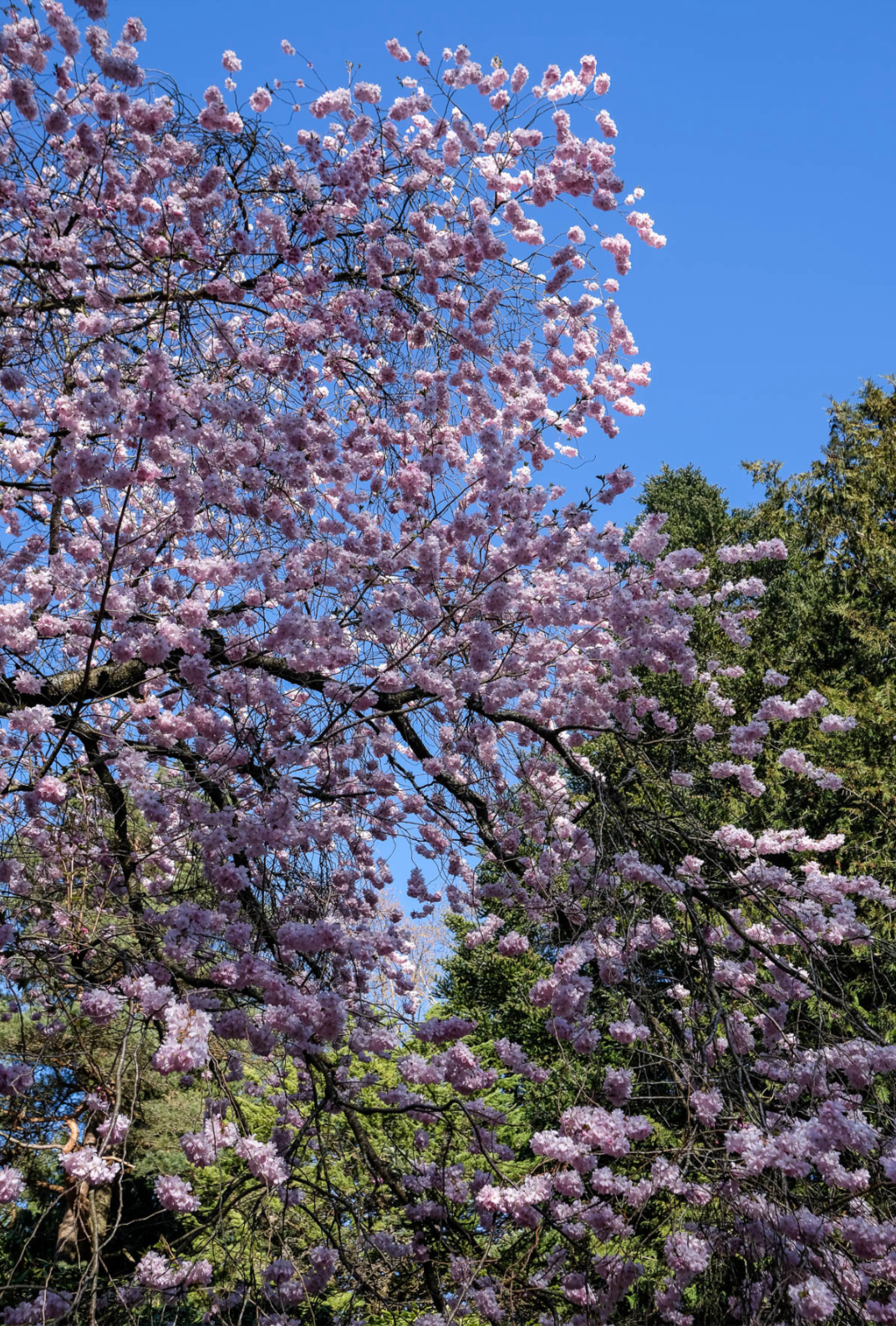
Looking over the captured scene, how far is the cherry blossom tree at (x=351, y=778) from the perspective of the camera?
10.1 ft

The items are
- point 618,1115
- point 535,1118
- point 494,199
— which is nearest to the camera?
point 618,1115

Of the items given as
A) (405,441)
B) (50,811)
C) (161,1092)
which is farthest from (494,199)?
(161,1092)

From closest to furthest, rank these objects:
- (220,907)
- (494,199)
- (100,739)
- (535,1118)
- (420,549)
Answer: (220,907), (100,739), (420,549), (494,199), (535,1118)

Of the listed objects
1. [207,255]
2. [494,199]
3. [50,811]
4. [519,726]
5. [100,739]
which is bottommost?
[50,811]

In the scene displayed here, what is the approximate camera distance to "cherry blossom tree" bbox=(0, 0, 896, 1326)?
3.07m

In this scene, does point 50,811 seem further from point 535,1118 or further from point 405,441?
point 535,1118

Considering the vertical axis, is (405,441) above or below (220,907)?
above

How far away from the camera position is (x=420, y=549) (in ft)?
15.3

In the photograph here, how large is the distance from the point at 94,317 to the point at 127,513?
45.3 inches

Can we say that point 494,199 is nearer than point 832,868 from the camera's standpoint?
Yes

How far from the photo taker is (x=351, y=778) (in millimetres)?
5254

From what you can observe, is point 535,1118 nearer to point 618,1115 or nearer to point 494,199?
point 618,1115

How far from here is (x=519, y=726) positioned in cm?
559

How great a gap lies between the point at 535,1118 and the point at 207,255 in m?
8.57
